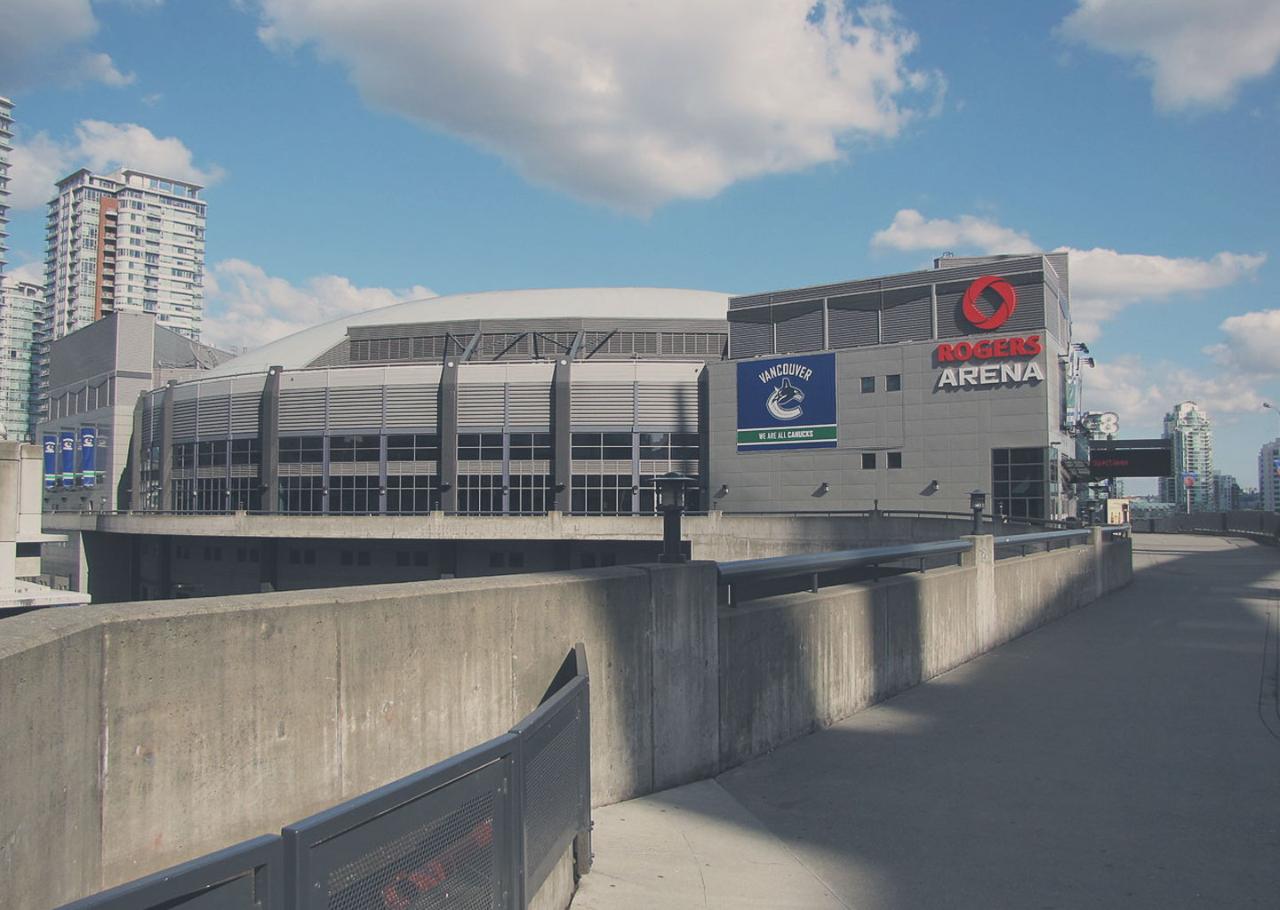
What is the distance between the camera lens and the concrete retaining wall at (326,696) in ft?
11.3

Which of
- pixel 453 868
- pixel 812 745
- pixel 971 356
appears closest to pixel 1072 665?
pixel 812 745

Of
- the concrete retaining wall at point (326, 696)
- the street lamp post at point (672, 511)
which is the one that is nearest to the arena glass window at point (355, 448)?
the street lamp post at point (672, 511)

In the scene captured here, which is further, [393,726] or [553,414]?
[553,414]

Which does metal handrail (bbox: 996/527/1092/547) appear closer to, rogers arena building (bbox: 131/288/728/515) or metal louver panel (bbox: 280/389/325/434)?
rogers arena building (bbox: 131/288/728/515)

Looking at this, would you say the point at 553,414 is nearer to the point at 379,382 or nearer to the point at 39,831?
the point at 379,382

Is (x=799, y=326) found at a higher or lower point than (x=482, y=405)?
higher

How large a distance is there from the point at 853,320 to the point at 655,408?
12506 millimetres

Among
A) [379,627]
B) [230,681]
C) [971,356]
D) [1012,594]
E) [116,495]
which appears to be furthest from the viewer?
[116,495]

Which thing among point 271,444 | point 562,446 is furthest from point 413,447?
point 271,444

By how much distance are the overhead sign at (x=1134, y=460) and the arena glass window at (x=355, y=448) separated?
138ft

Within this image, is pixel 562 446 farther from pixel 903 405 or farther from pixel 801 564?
pixel 801 564

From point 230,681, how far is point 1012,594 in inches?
539

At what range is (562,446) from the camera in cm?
5428

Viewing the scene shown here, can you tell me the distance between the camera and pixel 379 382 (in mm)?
57531
